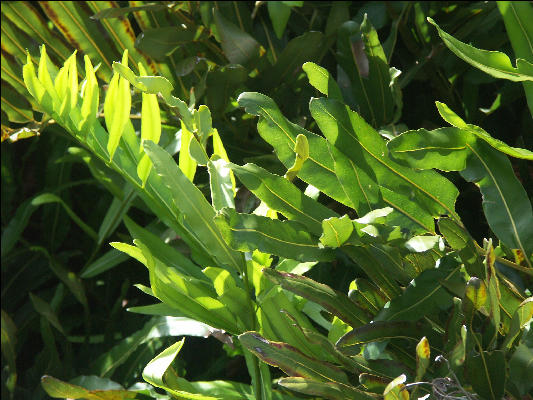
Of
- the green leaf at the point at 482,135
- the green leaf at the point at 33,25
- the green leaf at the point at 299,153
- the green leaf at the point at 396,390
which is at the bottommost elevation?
the green leaf at the point at 396,390

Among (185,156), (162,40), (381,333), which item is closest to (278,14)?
(162,40)

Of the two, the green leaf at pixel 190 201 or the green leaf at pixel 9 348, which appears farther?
the green leaf at pixel 9 348

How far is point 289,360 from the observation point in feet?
2.03

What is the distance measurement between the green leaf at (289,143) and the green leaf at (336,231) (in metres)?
0.07

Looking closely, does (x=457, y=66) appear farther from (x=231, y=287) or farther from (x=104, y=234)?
(x=104, y=234)

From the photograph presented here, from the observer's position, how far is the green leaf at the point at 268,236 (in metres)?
0.60

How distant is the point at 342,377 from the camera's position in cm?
64

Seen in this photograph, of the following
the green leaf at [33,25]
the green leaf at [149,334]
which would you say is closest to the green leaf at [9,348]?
the green leaf at [149,334]

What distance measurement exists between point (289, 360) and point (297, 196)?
0.14 m

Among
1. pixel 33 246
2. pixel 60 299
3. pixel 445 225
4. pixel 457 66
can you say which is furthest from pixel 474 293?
pixel 33 246

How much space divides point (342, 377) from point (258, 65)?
0.50m

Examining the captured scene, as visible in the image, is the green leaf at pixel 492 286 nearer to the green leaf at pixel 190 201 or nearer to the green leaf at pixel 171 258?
the green leaf at pixel 190 201

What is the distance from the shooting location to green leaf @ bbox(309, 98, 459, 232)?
639 mm

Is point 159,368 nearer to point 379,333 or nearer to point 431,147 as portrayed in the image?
point 379,333
